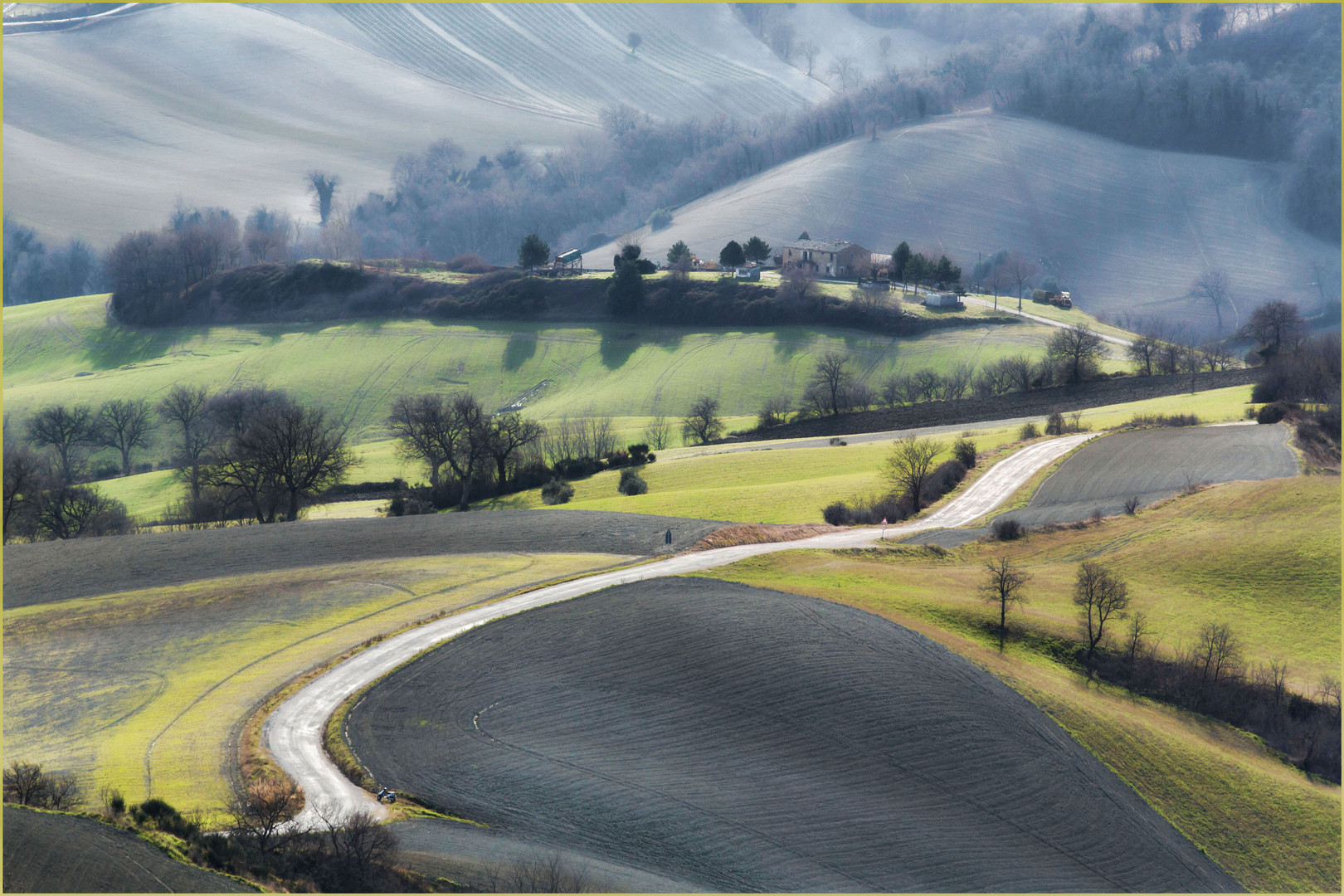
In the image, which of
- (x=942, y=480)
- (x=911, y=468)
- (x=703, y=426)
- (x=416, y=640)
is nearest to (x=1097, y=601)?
(x=942, y=480)

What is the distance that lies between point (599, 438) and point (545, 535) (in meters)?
38.8

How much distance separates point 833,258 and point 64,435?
106310 mm

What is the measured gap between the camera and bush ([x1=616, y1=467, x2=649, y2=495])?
77.2 metres

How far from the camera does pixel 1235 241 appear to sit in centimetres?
19412

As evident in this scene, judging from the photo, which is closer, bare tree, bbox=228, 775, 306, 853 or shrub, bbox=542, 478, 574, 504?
bare tree, bbox=228, 775, 306, 853

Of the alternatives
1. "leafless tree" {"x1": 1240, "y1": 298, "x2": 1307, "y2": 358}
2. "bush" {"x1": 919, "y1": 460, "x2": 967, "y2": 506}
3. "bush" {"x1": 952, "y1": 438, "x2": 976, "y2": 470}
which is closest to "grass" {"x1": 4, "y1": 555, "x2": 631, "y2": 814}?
"bush" {"x1": 919, "y1": 460, "x2": 967, "y2": 506}

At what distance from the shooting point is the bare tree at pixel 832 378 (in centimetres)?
10438

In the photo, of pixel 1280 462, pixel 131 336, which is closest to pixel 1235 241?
pixel 1280 462

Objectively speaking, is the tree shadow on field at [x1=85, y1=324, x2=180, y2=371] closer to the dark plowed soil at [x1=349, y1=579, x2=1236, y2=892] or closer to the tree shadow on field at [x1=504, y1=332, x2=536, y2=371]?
the tree shadow on field at [x1=504, y1=332, x2=536, y2=371]

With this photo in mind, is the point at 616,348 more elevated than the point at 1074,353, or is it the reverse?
the point at 616,348

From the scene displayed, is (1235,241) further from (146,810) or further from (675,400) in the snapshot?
(146,810)

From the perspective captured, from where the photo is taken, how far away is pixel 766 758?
32.7 metres

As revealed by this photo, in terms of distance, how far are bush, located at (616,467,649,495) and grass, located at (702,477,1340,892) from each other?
83.4 feet

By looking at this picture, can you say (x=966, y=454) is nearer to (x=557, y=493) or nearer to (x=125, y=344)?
(x=557, y=493)
